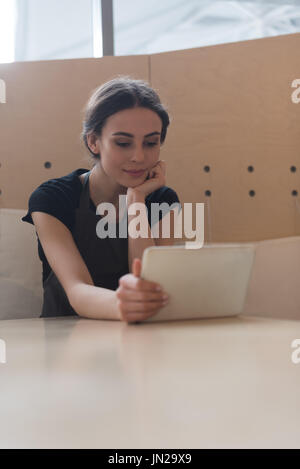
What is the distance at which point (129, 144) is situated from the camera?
1.06 metres

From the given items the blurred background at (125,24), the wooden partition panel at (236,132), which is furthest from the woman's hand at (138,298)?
the blurred background at (125,24)

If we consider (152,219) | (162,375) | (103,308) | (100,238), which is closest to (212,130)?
(152,219)

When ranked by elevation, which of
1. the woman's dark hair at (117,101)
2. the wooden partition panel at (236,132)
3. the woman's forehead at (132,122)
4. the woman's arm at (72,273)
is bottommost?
the woman's arm at (72,273)

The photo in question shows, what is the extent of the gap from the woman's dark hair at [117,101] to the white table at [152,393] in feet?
2.11

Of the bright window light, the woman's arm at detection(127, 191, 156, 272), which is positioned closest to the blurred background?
the bright window light

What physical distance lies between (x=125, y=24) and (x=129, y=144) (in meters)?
1.06

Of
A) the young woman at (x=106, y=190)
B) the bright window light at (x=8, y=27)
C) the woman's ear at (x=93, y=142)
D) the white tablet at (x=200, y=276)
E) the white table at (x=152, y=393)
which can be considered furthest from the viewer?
the bright window light at (x=8, y=27)

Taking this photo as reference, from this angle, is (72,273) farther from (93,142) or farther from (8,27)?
(8,27)

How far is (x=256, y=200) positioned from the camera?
150 centimetres

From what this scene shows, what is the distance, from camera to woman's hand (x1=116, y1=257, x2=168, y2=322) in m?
0.61

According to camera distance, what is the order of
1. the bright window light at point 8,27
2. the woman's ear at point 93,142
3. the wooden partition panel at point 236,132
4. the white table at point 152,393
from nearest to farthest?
1. the white table at point 152,393
2. the woman's ear at point 93,142
3. the wooden partition panel at point 236,132
4. the bright window light at point 8,27

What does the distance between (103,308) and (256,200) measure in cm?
88

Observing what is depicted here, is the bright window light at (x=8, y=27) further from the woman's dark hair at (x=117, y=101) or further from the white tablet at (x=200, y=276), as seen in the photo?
the white tablet at (x=200, y=276)

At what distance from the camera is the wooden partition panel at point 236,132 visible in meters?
1.49
